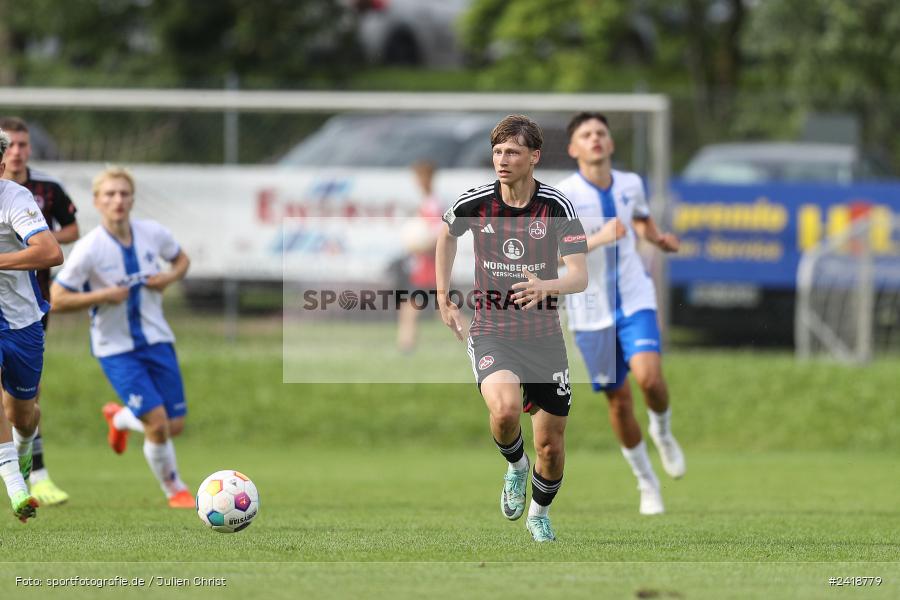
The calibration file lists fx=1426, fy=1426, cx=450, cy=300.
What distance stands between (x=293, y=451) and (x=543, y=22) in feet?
47.1

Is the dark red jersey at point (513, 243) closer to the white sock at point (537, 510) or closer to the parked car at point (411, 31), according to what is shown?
the white sock at point (537, 510)

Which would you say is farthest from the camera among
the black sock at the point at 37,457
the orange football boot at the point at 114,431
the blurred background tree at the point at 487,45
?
the blurred background tree at the point at 487,45

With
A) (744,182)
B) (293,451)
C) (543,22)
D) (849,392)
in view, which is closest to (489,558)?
(293,451)

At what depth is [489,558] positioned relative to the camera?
7020mm

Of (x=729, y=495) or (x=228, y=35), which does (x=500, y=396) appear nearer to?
(x=729, y=495)

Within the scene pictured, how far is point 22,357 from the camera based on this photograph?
317 inches

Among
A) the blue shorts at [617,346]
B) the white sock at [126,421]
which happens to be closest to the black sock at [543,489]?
the blue shorts at [617,346]

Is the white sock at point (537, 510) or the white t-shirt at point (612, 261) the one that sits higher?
the white t-shirt at point (612, 261)

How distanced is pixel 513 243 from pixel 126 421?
409 cm

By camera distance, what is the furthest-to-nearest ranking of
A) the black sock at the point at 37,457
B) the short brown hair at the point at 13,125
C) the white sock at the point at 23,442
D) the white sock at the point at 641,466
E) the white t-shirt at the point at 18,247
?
the black sock at the point at 37,457 < the white sock at the point at 641,466 < the short brown hair at the point at 13,125 < the white sock at the point at 23,442 < the white t-shirt at the point at 18,247

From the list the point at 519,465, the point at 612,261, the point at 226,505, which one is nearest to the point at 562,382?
the point at 519,465

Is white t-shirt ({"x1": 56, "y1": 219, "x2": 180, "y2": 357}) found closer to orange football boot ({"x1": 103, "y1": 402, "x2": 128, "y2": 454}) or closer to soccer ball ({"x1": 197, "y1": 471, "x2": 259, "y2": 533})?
orange football boot ({"x1": 103, "y1": 402, "x2": 128, "y2": 454})

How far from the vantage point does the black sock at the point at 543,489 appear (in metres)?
7.81

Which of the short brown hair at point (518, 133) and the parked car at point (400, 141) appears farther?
the parked car at point (400, 141)
